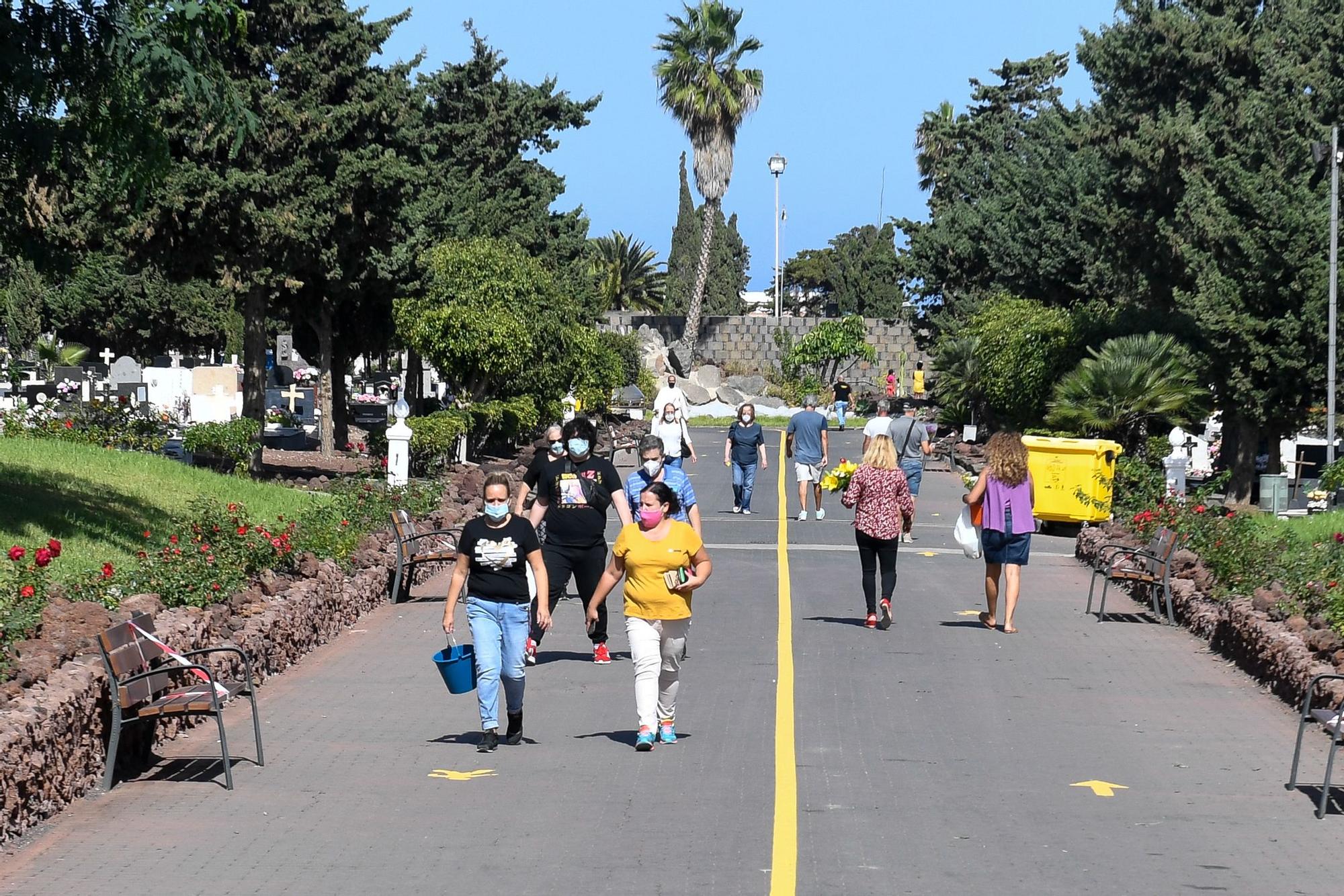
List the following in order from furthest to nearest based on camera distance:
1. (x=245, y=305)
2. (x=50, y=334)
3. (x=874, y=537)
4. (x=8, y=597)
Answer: (x=50, y=334) → (x=245, y=305) → (x=874, y=537) → (x=8, y=597)

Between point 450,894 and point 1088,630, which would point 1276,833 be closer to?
point 450,894

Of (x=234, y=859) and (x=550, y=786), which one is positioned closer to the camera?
(x=234, y=859)

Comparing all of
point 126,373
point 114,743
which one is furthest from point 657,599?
point 126,373

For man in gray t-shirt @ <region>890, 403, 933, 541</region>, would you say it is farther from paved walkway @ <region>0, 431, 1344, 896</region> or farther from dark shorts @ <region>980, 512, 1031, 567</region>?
paved walkway @ <region>0, 431, 1344, 896</region>

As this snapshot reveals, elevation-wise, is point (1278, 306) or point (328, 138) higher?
point (328, 138)

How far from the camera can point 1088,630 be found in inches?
620

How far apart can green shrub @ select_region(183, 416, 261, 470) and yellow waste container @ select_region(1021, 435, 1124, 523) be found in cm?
1243

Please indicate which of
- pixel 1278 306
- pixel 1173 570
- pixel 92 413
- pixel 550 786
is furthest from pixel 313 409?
pixel 550 786

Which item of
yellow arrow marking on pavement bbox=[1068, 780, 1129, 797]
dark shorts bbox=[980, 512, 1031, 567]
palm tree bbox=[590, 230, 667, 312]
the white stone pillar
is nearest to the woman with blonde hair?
dark shorts bbox=[980, 512, 1031, 567]

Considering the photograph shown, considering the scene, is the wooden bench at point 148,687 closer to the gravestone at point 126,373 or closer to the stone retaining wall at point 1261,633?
the stone retaining wall at point 1261,633

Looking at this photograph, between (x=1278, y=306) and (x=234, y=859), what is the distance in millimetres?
28309

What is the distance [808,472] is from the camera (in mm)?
25562

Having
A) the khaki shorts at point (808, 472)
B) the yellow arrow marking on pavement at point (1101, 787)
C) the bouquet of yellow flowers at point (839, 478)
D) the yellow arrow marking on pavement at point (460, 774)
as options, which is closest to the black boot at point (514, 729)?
the yellow arrow marking on pavement at point (460, 774)

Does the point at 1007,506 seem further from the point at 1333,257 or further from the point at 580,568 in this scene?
the point at 1333,257
